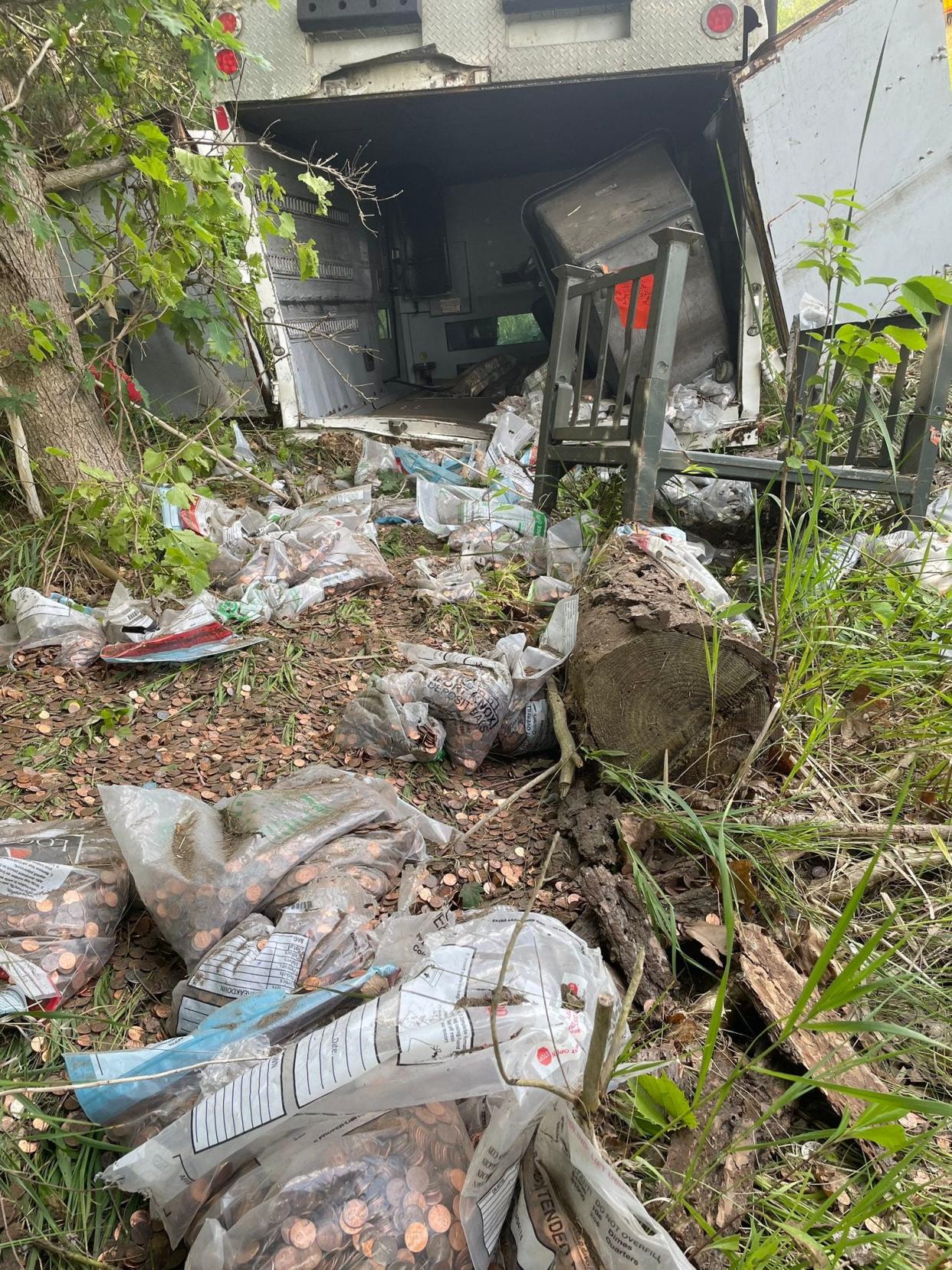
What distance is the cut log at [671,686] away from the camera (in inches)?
60.9

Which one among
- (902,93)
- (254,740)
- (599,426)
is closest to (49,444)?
(254,740)

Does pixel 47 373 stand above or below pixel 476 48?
below

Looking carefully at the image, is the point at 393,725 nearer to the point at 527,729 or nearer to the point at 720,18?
the point at 527,729

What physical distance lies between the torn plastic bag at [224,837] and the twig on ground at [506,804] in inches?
2.3

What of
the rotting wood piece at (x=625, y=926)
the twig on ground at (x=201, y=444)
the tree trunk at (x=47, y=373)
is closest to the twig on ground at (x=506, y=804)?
the rotting wood piece at (x=625, y=926)

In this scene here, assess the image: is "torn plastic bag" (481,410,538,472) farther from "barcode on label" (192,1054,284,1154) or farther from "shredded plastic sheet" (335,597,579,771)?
"barcode on label" (192,1054,284,1154)

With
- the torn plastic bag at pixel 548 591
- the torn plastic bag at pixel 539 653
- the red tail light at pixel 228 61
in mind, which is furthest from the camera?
the red tail light at pixel 228 61

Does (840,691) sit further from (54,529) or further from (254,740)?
(54,529)

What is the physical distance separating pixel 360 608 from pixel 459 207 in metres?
6.08

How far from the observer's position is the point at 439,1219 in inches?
32.4

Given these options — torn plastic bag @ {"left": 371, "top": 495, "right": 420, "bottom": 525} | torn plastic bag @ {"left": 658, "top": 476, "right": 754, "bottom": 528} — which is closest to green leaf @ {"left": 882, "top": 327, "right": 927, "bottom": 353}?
torn plastic bag @ {"left": 658, "top": 476, "right": 754, "bottom": 528}

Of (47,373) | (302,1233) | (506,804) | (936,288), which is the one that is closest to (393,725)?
(506,804)

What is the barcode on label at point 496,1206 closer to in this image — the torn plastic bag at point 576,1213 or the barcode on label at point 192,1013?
the torn plastic bag at point 576,1213

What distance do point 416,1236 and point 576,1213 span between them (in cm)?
18
